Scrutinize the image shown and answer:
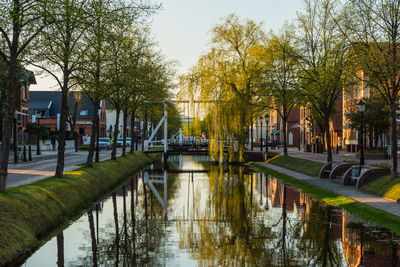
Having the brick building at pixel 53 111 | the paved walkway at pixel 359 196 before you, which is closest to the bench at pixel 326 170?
the paved walkway at pixel 359 196

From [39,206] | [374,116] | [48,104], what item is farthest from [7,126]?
[48,104]

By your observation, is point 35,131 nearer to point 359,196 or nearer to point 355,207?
point 359,196

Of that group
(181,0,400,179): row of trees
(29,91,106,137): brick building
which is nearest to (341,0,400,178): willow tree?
(181,0,400,179): row of trees

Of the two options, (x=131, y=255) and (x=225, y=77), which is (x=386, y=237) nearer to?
(x=131, y=255)

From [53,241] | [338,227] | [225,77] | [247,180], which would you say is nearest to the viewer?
[53,241]

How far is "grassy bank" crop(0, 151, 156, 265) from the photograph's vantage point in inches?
420

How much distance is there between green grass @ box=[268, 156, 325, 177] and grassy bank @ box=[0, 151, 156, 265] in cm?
1451

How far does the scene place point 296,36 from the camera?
109 feet

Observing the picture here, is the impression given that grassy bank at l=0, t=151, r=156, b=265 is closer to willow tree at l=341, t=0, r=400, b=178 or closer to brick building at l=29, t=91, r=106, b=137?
willow tree at l=341, t=0, r=400, b=178

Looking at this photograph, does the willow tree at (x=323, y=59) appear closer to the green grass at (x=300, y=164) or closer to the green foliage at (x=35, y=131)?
the green grass at (x=300, y=164)

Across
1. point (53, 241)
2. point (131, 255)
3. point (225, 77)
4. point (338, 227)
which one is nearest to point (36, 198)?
point (53, 241)

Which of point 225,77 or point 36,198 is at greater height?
point 225,77

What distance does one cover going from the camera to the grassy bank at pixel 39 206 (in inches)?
420

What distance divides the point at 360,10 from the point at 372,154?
2352 cm
